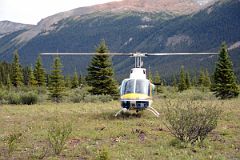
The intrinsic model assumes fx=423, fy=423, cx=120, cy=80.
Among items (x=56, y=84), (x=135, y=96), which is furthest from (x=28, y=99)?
(x=135, y=96)

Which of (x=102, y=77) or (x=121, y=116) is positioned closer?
(x=121, y=116)

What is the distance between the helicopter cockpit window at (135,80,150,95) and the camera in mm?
20705

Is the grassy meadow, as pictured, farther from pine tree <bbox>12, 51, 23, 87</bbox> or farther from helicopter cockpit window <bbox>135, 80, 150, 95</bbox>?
pine tree <bbox>12, 51, 23, 87</bbox>

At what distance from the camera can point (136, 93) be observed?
20609 mm

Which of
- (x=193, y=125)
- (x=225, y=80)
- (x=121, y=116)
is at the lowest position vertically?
(x=121, y=116)

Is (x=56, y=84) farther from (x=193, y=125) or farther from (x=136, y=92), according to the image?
(x=193, y=125)

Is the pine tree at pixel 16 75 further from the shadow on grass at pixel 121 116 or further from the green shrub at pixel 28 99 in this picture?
the shadow on grass at pixel 121 116

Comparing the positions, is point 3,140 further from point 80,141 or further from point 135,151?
point 135,151

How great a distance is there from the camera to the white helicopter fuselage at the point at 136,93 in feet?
67.3

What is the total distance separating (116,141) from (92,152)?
2.16m

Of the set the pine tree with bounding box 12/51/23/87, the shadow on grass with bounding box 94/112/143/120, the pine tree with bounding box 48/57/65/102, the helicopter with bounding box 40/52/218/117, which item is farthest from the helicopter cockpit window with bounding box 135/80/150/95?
the pine tree with bounding box 12/51/23/87

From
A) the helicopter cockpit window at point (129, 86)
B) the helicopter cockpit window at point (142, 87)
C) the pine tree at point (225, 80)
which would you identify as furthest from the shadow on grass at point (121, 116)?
the pine tree at point (225, 80)

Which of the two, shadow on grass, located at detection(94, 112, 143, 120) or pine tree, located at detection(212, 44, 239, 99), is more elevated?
pine tree, located at detection(212, 44, 239, 99)

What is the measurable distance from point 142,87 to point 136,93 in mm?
481
